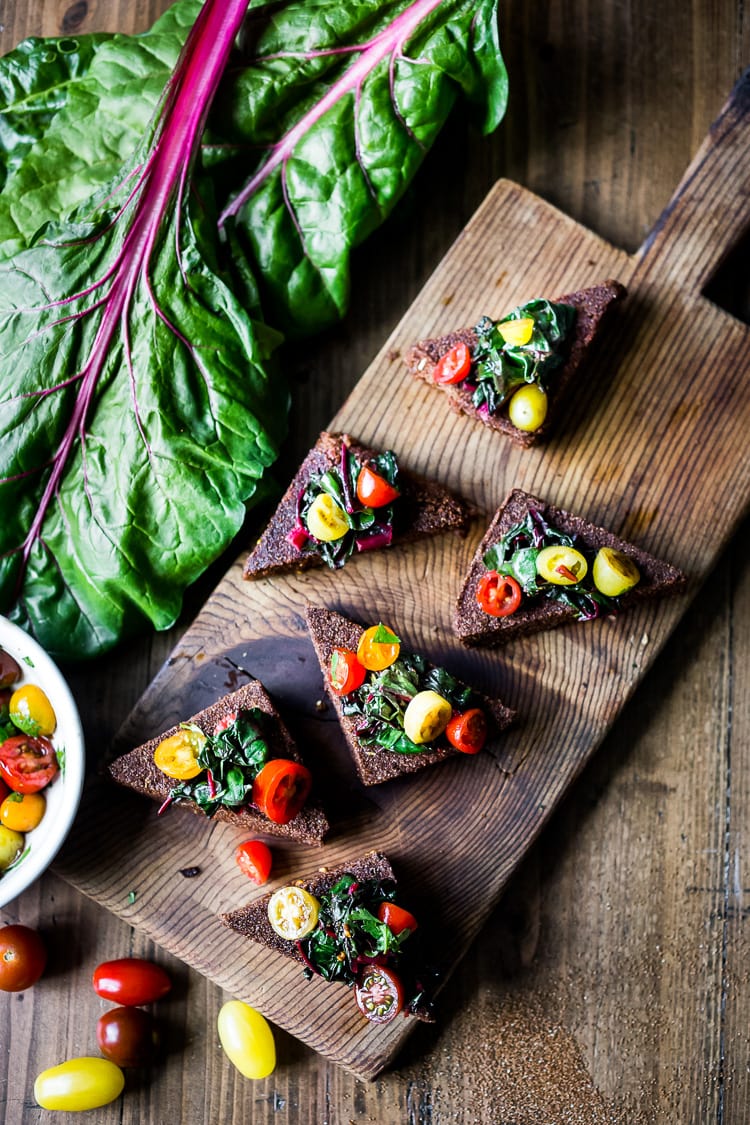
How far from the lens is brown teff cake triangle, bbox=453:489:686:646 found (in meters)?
4.02

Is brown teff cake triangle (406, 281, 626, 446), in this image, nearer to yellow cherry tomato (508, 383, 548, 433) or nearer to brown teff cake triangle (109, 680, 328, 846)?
yellow cherry tomato (508, 383, 548, 433)

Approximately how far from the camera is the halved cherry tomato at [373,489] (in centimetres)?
393

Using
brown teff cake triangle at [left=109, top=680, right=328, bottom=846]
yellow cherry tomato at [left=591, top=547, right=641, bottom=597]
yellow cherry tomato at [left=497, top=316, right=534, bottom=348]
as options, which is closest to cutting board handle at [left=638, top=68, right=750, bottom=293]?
yellow cherry tomato at [left=497, top=316, right=534, bottom=348]

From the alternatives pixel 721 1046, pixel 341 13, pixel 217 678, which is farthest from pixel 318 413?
pixel 721 1046

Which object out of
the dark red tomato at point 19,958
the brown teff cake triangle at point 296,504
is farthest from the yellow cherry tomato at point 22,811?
the brown teff cake triangle at point 296,504

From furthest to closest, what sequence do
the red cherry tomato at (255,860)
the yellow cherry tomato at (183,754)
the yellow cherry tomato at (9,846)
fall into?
the red cherry tomato at (255,860), the yellow cherry tomato at (183,754), the yellow cherry tomato at (9,846)

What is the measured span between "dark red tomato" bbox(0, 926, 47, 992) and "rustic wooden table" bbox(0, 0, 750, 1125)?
129 mm

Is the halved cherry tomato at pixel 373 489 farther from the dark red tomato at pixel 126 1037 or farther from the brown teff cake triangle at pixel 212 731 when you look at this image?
the dark red tomato at pixel 126 1037

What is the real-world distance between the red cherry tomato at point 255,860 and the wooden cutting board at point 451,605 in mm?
83

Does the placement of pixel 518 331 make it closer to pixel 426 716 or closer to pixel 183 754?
pixel 426 716

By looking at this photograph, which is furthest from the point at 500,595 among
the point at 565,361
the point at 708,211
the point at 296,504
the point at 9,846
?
the point at 9,846

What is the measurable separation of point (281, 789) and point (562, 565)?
1495 millimetres

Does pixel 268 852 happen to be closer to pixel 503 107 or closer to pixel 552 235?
pixel 552 235

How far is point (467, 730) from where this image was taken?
3.86 m
